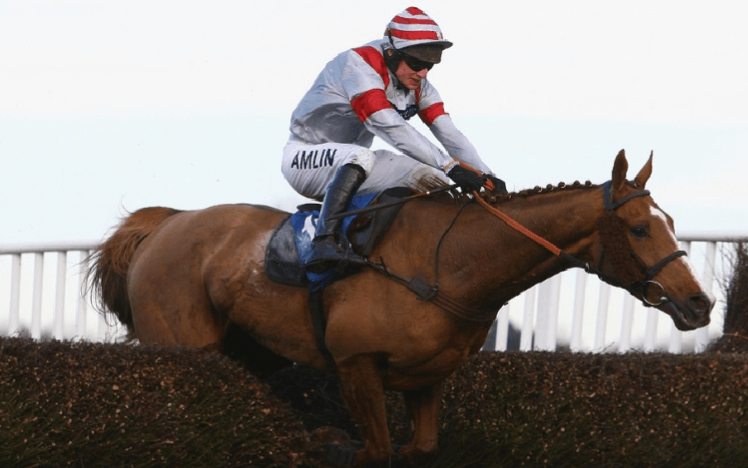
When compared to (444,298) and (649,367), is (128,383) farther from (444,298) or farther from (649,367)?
(649,367)

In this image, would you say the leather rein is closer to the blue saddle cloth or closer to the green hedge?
the blue saddle cloth

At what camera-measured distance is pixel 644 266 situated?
4750 mm

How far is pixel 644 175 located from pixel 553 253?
494 millimetres

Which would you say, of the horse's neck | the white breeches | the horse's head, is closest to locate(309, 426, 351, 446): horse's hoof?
the horse's neck

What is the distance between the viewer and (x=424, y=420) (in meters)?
5.41

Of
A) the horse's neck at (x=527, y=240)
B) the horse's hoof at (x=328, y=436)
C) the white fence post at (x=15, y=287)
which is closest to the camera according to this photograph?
the horse's neck at (x=527, y=240)

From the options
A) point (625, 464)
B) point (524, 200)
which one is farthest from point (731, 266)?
point (524, 200)

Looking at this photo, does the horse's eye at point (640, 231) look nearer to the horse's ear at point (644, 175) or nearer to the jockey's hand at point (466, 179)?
the horse's ear at point (644, 175)

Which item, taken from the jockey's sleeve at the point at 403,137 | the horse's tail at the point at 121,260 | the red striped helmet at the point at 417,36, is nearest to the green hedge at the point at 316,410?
the horse's tail at the point at 121,260

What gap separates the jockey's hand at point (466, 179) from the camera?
5227 mm

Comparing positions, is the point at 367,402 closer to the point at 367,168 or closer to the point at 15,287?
the point at 367,168

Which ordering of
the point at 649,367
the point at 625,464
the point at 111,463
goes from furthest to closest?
the point at 649,367
the point at 625,464
the point at 111,463

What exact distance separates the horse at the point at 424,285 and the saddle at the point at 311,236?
4cm

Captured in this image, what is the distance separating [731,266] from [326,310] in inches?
155
